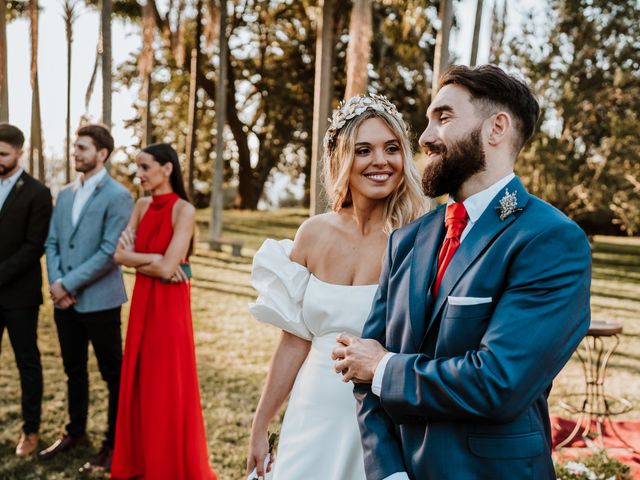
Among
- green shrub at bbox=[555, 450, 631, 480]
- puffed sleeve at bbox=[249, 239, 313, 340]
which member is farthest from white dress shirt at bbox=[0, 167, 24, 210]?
green shrub at bbox=[555, 450, 631, 480]

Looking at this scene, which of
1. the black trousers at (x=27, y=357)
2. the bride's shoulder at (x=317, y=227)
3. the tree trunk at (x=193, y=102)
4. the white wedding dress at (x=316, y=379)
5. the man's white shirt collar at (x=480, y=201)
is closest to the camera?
the man's white shirt collar at (x=480, y=201)

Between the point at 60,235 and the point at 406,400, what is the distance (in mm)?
3944

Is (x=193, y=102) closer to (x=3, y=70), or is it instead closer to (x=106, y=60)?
(x=3, y=70)

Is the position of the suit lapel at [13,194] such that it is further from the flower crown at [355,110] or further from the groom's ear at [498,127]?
the groom's ear at [498,127]

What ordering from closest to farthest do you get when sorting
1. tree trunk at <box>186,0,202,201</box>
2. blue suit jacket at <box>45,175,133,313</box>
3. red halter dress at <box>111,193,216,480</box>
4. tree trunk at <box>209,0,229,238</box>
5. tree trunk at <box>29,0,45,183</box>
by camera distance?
red halter dress at <box>111,193,216,480</box>, blue suit jacket at <box>45,175,133,313</box>, tree trunk at <box>209,0,229,238</box>, tree trunk at <box>29,0,45,183</box>, tree trunk at <box>186,0,202,201</box>

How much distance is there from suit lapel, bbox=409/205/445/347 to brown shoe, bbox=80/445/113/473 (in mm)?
3615

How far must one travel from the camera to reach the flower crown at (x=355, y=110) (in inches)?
105

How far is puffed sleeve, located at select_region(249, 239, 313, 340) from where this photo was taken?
274cm

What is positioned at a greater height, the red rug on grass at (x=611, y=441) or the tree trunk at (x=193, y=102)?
the tree trunk at (x=193, y=102)

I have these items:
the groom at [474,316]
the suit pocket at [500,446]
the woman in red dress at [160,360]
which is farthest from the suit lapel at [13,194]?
the suit pocket at [500,446]

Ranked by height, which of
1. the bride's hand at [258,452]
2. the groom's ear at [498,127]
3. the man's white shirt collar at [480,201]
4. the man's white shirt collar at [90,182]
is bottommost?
the bride's hand at [258,452]

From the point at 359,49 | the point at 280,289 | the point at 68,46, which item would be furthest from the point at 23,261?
the point at 68,46

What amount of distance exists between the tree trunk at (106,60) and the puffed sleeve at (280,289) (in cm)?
873

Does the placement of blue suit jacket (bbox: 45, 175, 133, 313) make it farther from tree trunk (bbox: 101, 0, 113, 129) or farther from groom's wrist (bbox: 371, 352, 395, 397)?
tree trunk (bbox: 101, 0, 113, 129)
